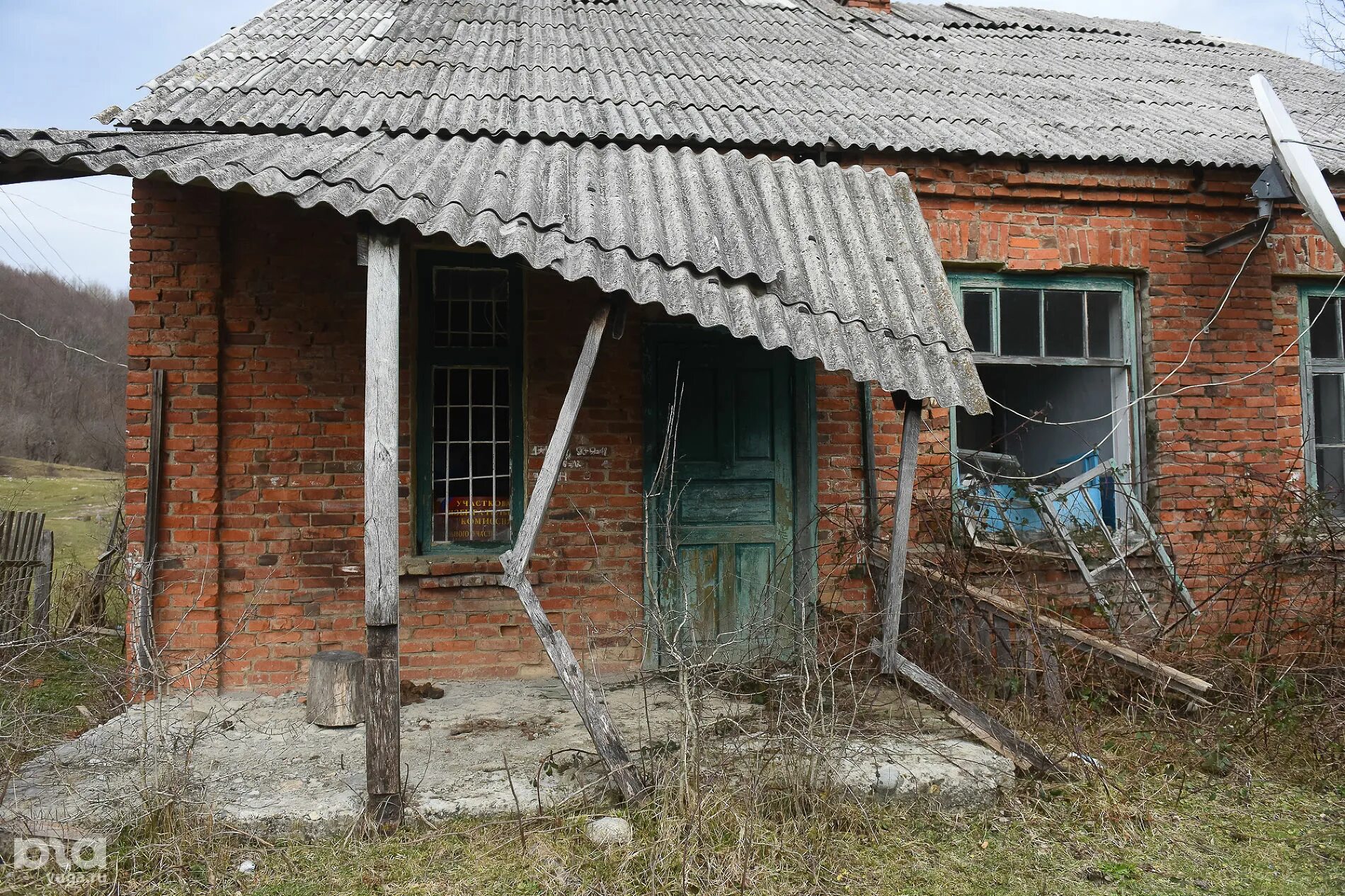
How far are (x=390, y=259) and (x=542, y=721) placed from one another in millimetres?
2471

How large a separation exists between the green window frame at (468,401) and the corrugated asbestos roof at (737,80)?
2.96 ft

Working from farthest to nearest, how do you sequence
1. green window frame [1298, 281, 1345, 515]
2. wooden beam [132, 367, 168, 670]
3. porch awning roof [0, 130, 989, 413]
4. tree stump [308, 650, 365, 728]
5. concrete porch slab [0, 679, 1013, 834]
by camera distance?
green window frame [1298, 281, 1345, 515] < wooden beam [132, 367, 168, 670] < tree stump [308, 650, 365, 728] < porch awning roof [0, 130, 989, 413] < concrete porch slab [0, 679, 1013, 834]

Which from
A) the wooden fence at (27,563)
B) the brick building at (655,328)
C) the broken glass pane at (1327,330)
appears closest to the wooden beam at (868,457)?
the brick building at (655,328)

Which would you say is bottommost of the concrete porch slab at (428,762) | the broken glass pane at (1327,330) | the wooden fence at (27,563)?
the concrete porch slab at (428,762)

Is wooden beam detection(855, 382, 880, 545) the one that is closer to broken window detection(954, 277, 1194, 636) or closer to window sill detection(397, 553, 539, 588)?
broken window detection(954, 277, 1194, 636)

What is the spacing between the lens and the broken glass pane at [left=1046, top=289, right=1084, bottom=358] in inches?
249

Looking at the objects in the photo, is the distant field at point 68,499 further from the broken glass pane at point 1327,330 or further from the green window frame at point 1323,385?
the broken glass pane at point 1327,330

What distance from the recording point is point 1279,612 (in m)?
5.28

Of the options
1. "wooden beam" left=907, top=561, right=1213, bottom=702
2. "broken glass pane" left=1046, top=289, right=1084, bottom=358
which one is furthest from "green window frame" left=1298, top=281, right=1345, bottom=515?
"wooden beam" left=907, top=561, right=1213, bottom=702

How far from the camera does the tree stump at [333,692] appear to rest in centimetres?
441

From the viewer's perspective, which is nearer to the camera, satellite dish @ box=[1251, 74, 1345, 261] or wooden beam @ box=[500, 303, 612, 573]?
wooden beam @ box=[500, 303, 612, 573]

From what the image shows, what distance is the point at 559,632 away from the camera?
3.72 metres

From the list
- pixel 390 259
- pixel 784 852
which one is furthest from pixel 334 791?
pixel 390 259

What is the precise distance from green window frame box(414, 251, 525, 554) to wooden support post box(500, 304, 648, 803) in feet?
6.01
